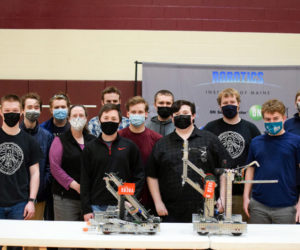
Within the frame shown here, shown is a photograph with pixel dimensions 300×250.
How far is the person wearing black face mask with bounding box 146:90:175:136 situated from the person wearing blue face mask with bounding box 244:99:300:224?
98cm

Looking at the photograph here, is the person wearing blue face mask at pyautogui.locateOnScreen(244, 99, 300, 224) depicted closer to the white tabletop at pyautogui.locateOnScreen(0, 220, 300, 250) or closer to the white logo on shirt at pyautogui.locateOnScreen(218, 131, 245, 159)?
the white logo on shirt at pyautogui.locateOnScreen(218, 131, 245, 159)

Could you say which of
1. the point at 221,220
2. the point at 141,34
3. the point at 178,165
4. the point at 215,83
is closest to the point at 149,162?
the point at 178,165

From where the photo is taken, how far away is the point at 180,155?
2918 millimetres

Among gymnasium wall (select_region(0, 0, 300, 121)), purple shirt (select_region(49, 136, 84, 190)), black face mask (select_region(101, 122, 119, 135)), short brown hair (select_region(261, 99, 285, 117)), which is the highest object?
gymnasium wall (select_region(0, 0, 300, 121))

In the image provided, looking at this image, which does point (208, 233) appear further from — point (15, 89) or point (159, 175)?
point (15, 89)

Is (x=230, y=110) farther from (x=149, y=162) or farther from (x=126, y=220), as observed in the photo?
(x=126, y=220)

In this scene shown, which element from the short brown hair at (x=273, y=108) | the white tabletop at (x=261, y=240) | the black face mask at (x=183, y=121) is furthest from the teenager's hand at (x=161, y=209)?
the short brown hair at (x=273, y=108)

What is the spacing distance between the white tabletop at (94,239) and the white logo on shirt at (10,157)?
0.79 metres

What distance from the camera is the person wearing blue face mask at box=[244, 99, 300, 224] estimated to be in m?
2.86

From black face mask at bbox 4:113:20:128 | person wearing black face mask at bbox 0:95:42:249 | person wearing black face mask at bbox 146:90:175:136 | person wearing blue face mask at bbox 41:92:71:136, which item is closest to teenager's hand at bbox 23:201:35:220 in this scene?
person wearing black face mask at bbox 0:95:42:249

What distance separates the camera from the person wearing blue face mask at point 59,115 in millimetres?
3682

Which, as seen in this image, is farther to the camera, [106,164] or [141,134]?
[141,134]

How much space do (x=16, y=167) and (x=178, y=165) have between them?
1368mm

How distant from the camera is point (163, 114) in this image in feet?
11.7
